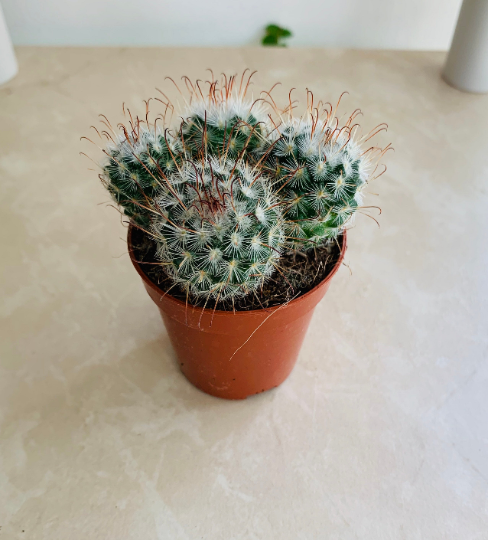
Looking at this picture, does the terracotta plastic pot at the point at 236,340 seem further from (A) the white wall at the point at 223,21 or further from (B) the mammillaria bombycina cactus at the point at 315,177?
(A) the white wall at the point at 223,21

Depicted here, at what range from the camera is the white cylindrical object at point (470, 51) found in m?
1.76

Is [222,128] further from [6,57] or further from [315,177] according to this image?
[6,57]

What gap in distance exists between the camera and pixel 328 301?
1.27 metres

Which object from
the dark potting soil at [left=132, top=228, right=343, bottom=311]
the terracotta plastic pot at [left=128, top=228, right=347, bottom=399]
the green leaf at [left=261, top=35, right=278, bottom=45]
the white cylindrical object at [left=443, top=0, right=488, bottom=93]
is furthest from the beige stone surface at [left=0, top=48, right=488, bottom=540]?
the green leaf at [left=261, top=35, right=278, bottom=45]

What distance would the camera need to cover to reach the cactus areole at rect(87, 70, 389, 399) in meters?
0.72

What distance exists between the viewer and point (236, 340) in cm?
88

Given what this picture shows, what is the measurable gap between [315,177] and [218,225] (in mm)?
174

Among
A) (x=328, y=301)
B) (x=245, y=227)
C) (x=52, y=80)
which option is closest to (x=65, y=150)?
(x=52, y=80)

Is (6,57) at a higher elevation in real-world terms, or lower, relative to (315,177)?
lower

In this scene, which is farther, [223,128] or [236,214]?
[223,128]

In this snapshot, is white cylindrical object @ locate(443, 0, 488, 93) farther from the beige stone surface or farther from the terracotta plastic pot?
the terracotta plastic pot

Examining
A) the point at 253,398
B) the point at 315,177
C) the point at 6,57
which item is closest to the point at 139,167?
the point at 315,177

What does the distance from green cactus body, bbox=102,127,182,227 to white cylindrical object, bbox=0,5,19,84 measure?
1.36 meters

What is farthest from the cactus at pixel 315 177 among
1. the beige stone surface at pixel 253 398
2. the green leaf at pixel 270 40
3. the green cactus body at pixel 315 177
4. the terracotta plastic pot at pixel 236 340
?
the green leaf at pixel 270 40
